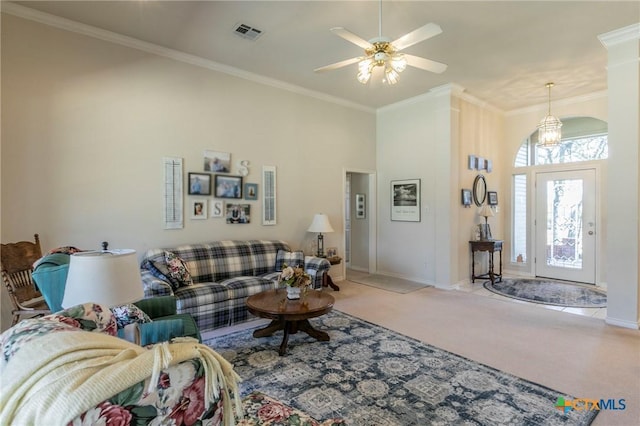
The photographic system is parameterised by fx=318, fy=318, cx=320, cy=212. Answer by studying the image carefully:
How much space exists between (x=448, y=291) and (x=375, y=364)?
9.41 ft

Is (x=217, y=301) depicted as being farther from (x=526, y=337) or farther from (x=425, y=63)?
(x=526, y=337)

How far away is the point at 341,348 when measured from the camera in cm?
310

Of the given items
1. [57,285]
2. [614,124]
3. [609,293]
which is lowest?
[609,293]

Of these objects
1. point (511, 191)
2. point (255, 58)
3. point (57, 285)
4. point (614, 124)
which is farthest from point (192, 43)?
point (511, 191)

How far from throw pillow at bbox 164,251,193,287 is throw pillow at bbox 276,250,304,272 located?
4.18ft

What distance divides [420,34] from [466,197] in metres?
3.76

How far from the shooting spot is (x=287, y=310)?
115 inches

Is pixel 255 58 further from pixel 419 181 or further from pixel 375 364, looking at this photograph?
pixel 375 364

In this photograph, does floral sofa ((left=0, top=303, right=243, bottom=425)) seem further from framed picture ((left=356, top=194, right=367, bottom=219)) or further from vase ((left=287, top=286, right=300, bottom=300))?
framed picture ((left=356, top=194, right=367, bottom=219))

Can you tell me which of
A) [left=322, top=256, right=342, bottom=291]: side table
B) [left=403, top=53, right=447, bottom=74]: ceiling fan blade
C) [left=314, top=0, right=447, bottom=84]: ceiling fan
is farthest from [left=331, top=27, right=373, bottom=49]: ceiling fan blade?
[left=322, top=256, right=342, bottom=291]: side table

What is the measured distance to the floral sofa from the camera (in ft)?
2.42

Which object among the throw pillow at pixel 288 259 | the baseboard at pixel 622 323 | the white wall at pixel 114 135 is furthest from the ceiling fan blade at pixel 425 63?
the baseboard at pixel 622 323

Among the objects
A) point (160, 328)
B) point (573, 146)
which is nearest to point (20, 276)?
point (160, 328)

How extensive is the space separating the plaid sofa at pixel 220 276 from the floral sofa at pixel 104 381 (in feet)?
8.05
